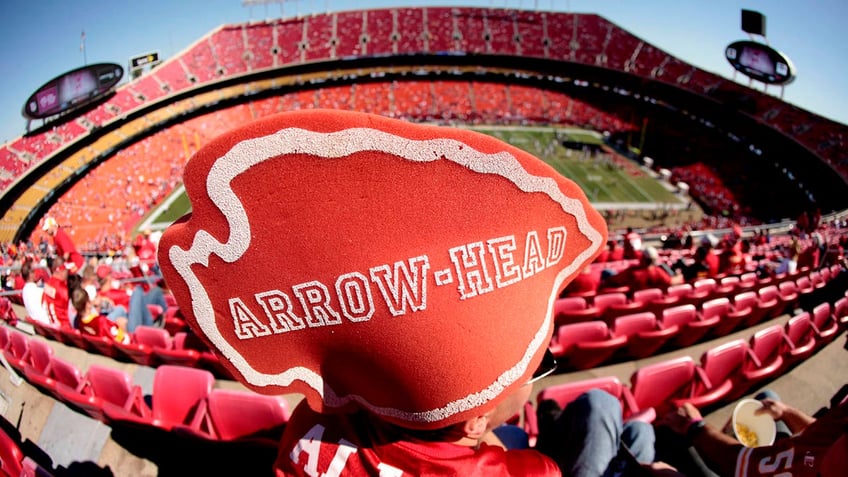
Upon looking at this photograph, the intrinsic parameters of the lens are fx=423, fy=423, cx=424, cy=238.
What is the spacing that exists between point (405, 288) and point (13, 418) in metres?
3.80

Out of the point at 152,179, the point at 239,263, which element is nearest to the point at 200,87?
the point at 152,179

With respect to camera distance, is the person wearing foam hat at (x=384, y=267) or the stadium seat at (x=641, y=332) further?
the stadium seat at (x=641, y=332)

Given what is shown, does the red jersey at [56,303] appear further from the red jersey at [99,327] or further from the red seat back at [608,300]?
the red seat back at [608,300]

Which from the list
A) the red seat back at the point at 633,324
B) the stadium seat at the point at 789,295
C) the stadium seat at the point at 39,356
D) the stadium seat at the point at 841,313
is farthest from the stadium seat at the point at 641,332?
the stadium seat at the point at 39,356

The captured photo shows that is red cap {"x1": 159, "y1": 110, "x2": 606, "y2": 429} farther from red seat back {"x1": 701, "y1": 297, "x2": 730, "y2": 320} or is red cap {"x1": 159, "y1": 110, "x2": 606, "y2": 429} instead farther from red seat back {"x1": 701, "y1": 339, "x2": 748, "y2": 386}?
red seat back {"x1": 701, "y1": 297, "x2": 730, "y2": 320}

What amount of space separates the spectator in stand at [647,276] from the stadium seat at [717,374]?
95.1 inches

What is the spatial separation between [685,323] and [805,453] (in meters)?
3.91

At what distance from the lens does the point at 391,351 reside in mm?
1190

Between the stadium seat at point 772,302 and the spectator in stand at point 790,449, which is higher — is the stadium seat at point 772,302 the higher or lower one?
the lower one

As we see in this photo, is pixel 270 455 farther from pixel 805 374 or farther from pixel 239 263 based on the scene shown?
pixel 805 374

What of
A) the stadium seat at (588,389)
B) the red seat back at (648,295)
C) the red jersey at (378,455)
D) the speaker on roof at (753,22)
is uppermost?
the speaker on roof at (753,22)

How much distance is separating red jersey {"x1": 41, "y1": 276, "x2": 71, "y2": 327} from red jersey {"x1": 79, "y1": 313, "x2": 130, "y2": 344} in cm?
96

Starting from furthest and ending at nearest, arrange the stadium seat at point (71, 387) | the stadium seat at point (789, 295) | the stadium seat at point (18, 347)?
1. the stadium seat at point (789, 295)
2. the stadium seat at point (18, 347)
3. the stadium seat at point (71, 387)

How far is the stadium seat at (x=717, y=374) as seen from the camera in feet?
11.3
